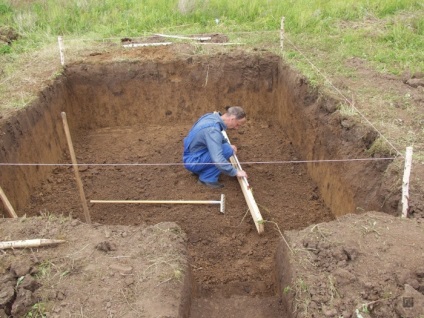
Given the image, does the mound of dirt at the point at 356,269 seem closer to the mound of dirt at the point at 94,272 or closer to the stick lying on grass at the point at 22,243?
the mound of dirt at the point at 94,272

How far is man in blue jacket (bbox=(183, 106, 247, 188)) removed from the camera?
206 inches

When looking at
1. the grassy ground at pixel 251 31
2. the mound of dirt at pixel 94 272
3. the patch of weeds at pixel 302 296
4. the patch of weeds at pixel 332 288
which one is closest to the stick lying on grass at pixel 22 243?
the mound of dirt at pixel 94 272

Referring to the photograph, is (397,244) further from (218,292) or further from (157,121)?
(157,121)

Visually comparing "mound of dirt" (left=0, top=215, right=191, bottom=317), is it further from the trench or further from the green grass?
the green grass

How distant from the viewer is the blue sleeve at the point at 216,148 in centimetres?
517

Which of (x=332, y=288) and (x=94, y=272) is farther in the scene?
(x=94, y=272)

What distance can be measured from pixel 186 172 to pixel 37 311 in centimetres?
342

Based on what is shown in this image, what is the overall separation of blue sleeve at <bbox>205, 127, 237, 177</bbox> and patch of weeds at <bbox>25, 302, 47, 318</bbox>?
2.83 m

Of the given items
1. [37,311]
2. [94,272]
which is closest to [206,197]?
[94,272]

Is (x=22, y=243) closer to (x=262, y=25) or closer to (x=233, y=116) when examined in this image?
(x=233, y=116)

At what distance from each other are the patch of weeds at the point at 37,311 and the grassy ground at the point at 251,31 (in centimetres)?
353

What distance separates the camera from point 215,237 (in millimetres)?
4793

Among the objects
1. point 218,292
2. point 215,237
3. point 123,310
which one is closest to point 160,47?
point 215,237

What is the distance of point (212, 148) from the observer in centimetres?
525
